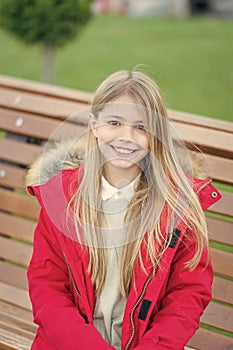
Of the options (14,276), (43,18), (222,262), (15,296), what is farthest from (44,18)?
(222,262)

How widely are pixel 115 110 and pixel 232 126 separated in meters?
0.85

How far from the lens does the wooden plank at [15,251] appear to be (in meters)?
3.79

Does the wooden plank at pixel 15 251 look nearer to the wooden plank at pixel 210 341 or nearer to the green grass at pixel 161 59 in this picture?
the wooden plank at pixel 210 341

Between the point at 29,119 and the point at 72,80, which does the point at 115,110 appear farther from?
the point at 72,80

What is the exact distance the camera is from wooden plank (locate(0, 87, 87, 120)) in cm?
378

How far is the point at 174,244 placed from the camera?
2828 millimetres

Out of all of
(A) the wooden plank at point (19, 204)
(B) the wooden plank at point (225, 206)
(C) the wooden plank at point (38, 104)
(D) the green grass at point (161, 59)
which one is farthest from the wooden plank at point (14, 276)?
(D) the green grass at point (161, 59)

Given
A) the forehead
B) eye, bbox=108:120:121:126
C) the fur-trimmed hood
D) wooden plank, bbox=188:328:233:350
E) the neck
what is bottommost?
wooden plank, bbox=188:328:233:350

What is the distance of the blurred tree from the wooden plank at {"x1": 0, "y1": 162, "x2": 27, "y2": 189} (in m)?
2.54

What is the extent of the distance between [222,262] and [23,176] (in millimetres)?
1107

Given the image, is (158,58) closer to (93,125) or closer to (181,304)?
(93,125)

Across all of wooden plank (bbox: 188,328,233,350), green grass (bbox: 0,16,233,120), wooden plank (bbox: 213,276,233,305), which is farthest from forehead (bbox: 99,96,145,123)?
green grass (bbox: 0,16,233,120)

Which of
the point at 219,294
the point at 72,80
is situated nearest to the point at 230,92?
the point at 72,80

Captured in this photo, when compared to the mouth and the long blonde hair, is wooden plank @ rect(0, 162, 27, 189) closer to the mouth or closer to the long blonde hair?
the long blonde hair
